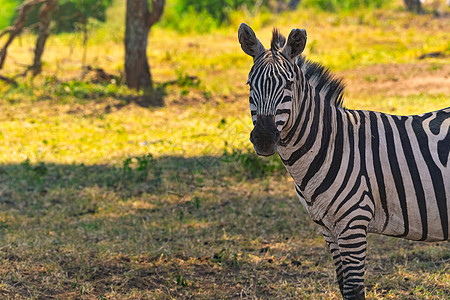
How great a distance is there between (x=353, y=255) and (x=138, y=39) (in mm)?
9410

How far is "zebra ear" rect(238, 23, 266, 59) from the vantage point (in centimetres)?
356

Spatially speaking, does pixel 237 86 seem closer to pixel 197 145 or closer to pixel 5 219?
pixel 197 145

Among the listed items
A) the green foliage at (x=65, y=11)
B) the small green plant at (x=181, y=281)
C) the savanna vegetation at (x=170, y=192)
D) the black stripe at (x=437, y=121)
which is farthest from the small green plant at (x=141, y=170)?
the green foliage at (x=65, y=11)

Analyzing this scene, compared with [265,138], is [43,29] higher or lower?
higher

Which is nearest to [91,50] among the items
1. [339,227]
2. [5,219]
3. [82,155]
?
[82,155]

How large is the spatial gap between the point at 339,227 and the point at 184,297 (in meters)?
1.58

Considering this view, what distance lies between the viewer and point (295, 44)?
11.6ft

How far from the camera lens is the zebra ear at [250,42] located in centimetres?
356

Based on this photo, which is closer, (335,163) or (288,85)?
(288,85)

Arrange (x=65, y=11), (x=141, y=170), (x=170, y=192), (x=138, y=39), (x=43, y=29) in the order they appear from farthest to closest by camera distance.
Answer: (x=65, y=11)
(x=43, y=29)
(x=138, y=39)
(x=141, y=170)
(x=170, y=192)

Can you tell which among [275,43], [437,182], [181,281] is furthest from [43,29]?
[437,182]

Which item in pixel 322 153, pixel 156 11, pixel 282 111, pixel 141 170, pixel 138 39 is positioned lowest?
pixel 141 170

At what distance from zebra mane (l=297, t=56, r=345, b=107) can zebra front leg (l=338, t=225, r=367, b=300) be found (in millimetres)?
911

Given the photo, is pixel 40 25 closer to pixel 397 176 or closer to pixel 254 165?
pixel 254 165
